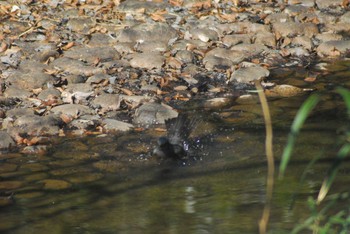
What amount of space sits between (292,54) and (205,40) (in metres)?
0.97

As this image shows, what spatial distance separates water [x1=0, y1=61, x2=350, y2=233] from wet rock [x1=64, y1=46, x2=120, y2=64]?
1763 mm

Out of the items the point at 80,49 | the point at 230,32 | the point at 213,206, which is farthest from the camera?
the point at 230,32

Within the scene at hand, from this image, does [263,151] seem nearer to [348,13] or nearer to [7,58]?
[7,58]

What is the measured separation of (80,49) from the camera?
8609 mm

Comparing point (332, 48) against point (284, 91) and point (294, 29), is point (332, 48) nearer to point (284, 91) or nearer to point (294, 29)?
point (294, 29)

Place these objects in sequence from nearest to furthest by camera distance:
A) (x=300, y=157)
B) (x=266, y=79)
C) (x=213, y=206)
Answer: (x=213, y=206) < (x=300, y=157) < (x=266, y=79)

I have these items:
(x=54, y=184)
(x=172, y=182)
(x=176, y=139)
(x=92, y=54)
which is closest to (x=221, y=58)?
(x=92, y=54)

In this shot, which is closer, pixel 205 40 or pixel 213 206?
pixel 213 206

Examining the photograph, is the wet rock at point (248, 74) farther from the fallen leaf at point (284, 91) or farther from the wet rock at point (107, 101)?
the wet rock at point (107, 101)

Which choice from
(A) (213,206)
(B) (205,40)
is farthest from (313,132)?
(B) (205,40)

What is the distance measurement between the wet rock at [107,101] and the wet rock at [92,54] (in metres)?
1.00

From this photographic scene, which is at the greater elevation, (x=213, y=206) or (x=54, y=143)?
(x=213, y=206)

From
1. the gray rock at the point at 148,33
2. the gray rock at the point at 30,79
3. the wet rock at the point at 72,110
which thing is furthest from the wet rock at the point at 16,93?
the gray rock at the point at 148,33

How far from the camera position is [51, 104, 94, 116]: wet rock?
718cm
